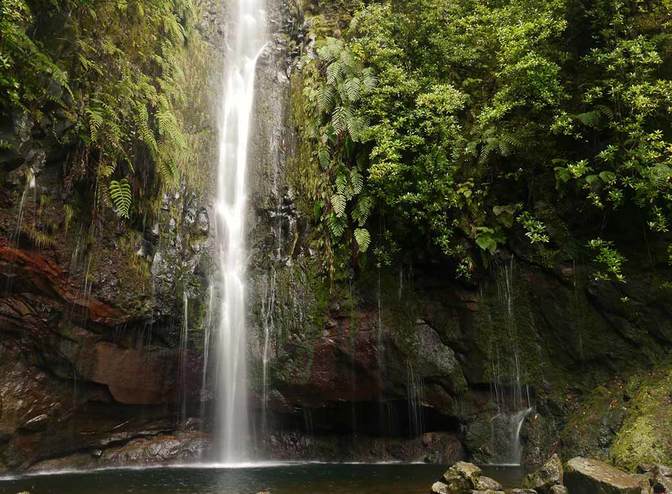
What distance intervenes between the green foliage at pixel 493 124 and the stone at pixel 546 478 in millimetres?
3695

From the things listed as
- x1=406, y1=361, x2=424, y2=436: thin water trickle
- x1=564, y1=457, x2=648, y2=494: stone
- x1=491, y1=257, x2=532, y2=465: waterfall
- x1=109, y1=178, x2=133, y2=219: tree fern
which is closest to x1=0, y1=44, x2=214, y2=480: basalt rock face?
x1=109, y1=178, x2=133, y2=219: tree fern

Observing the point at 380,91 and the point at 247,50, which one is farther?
the point at 247,50

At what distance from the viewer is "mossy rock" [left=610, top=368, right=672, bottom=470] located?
24.4 feet

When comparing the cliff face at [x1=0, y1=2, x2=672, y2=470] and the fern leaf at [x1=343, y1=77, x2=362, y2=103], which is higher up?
the fern leaf at [x1=343, y1=77, x2=362, y2=103]

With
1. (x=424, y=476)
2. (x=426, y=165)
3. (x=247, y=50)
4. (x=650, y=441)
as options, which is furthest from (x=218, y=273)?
(x=650, y=441)

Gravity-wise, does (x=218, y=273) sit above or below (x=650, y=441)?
above

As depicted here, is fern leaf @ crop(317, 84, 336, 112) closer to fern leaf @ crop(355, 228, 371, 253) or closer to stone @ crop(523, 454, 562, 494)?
fern leaf @ crop(355, 228, 371, 253)

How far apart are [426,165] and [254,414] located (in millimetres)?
6741

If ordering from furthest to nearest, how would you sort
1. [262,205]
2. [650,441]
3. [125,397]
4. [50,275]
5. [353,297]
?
1. [262,205]
2. [353,297]
3. [125,397]
4. [50,275]
5. [650,441]

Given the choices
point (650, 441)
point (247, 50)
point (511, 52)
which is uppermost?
point (247, 50)

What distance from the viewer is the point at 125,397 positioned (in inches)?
407

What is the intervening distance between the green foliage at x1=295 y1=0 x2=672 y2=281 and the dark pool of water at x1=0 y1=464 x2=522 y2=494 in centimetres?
421

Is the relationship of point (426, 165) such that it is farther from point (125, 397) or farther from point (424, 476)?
point (125, 397)

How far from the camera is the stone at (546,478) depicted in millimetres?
6695
